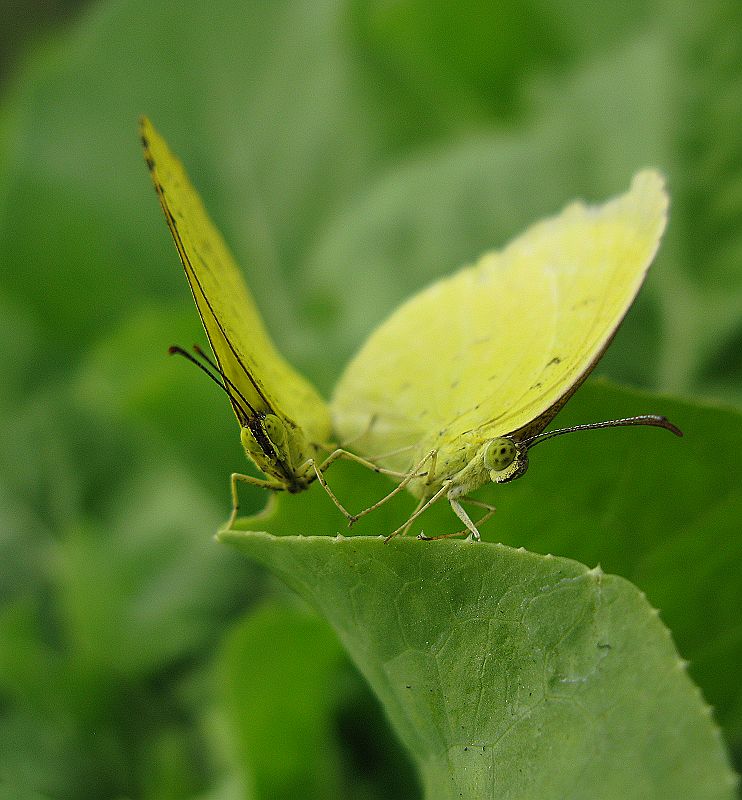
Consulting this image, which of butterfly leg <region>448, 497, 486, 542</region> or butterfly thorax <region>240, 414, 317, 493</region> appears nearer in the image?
butterfly leg <region>448, 497, 486, 542</region>

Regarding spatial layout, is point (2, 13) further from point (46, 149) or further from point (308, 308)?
point (308, 308)

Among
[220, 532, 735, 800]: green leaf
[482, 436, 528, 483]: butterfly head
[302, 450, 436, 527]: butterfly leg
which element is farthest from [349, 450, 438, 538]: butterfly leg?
[220, 532, 735, 800]: green leaf

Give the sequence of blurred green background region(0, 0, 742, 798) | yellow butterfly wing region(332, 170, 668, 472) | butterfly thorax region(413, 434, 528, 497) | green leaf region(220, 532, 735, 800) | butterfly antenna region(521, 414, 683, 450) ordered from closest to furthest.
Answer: green leaf region(220, 532, 735, 800) < butterfly antenna region(521, 414, 683, 450) < butterfly thorax region(413, 434, 528, 497) < yellow butterfly wing region(332, 170, 668, 472) < blurred green background region(0, 0, 742, 798)

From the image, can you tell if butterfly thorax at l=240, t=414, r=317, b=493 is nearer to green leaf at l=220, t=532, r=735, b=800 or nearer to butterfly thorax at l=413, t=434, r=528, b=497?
butterfly thorax at l=413, t=434, r=528, b=497

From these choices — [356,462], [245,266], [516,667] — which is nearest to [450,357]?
[356,462]

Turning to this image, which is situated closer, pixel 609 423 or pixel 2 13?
pixel 609 423

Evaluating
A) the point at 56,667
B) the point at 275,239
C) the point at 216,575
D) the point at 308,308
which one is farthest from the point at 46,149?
the point at 56,667

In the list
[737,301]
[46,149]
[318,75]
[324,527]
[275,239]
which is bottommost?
[737,301]

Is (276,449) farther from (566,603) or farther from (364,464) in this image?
(566,603)
